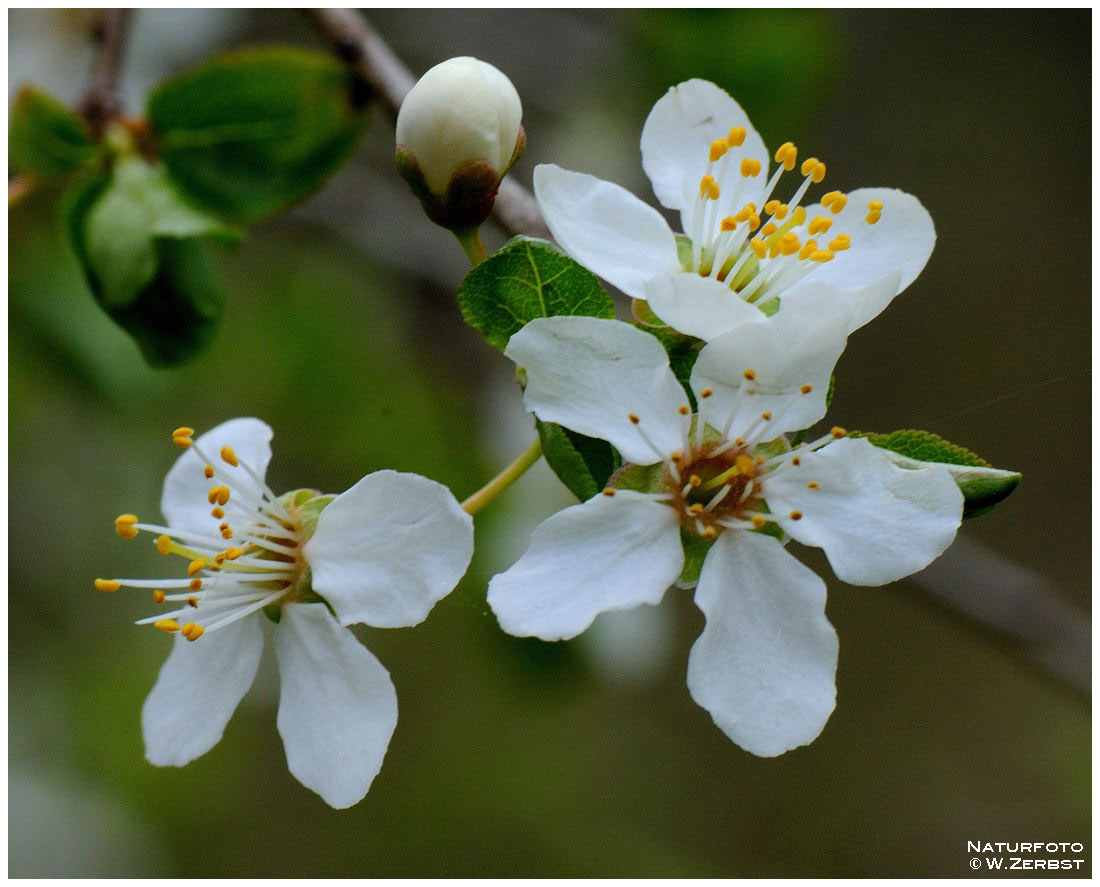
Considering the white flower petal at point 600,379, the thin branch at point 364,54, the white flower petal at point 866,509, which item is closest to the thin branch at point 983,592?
the thin branch at point 364,54

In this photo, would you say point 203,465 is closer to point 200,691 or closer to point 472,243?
point 200,691

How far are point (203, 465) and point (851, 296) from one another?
692 millimetres

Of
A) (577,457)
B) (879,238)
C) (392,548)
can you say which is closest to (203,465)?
(392,548)

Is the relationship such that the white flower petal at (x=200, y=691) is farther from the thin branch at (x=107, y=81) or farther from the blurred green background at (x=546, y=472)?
the thin branch at (x=107, y=81)

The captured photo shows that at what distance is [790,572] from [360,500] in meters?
0.35

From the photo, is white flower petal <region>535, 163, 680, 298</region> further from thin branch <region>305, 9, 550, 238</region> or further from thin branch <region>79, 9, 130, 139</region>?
thin branch <region>79, 9, 130, 139</region>

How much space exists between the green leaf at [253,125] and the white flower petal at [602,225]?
55 centimetres

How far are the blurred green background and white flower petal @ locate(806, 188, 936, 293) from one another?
1.02 feet

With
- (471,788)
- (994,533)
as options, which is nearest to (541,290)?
(471,788)

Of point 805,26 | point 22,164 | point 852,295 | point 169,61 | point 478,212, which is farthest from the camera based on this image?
point 169,61

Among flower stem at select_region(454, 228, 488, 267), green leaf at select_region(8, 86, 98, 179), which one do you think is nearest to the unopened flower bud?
flower stem at select_region(454, 228, 488, 267)

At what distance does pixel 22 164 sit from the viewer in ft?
4.31

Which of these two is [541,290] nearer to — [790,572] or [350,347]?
[790,572]

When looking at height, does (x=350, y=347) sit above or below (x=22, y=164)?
below
